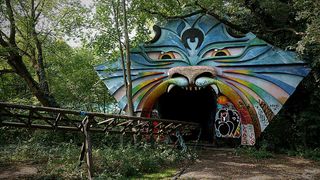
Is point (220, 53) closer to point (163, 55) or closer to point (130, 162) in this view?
point (163, 55)

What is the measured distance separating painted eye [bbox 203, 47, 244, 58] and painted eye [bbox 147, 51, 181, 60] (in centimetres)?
128

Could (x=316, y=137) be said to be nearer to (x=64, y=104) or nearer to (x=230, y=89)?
(x=230, y=89)

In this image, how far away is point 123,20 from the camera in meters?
13.6

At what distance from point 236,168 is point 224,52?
5611 millimetres

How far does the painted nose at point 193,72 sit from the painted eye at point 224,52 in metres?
0.81

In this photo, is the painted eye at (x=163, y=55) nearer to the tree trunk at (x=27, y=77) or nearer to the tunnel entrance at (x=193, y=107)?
the tunnel entrance at (x=193, y=107)

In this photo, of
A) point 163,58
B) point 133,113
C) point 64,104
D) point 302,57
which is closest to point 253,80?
point 302,57

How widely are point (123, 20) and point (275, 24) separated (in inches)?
266

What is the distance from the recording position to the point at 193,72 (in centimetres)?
1324

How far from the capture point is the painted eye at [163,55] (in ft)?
46.6

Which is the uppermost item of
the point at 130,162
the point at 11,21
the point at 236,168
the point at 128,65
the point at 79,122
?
the point at 11,21

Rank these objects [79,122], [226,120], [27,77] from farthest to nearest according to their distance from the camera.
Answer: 1. [27,77]
2. [226,120]
3. [79,122]

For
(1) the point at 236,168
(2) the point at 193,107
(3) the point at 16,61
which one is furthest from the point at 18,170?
(2) the point at 193,107

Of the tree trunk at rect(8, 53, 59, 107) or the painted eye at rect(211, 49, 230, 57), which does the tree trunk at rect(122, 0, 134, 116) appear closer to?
the painted eye at rect(211, 49, 230, 57)
